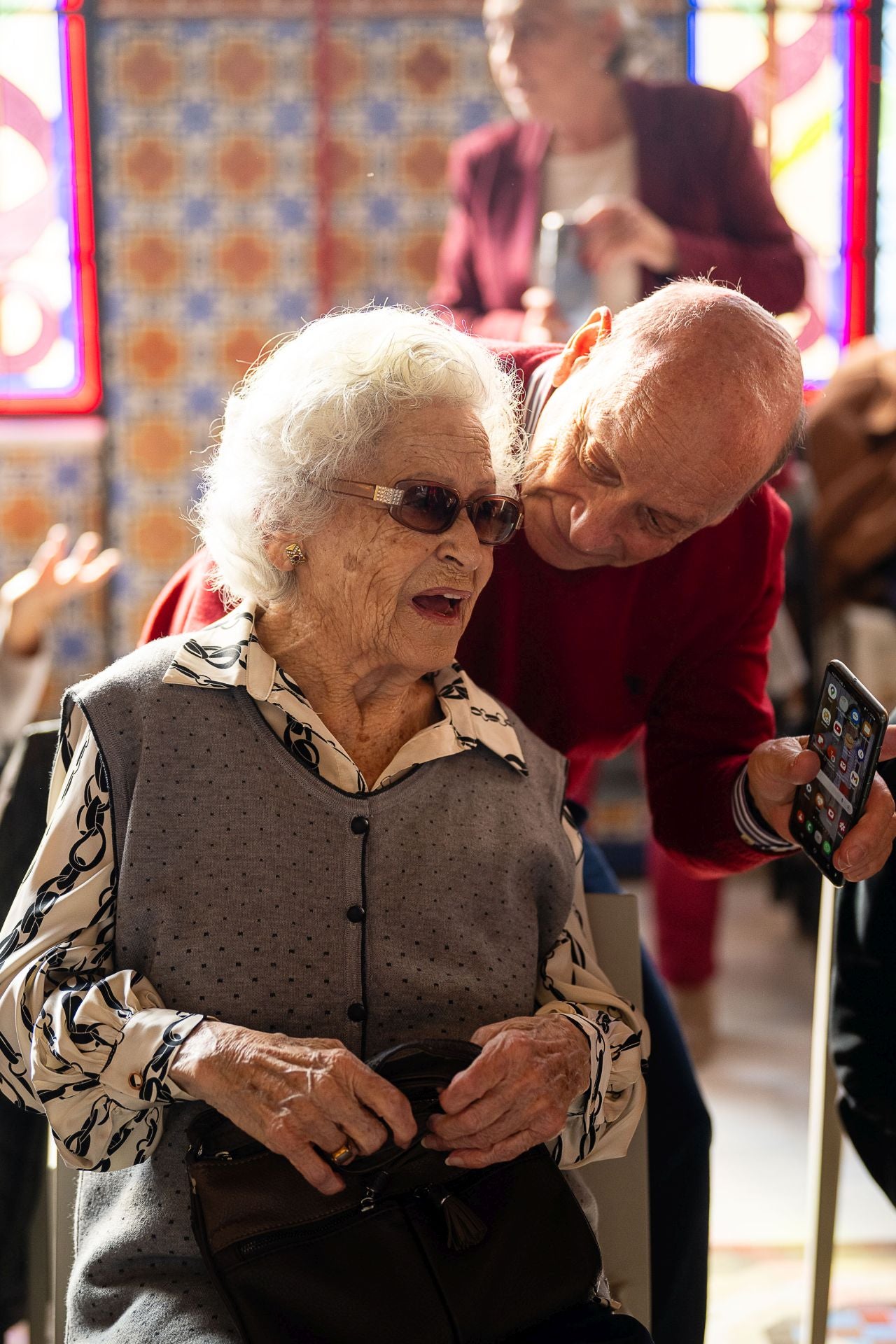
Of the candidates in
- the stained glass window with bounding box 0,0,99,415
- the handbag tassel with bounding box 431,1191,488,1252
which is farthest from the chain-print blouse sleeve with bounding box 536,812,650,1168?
the stained glass window with bounding box 0,0,99,415

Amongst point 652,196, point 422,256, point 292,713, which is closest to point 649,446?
point 292,713

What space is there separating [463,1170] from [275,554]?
61 centimetres

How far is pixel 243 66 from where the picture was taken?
14.0 ft

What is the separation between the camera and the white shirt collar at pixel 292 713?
130 centimetres

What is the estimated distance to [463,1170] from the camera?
120 cm

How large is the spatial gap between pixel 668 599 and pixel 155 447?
312 cm

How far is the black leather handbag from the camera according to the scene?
3.67 ft

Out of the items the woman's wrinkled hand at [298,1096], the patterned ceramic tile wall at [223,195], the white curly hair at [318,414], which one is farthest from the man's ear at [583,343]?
the patterned ceramic tile wall at [223,195]

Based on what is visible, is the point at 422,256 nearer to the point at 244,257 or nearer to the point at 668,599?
the point at 244,257

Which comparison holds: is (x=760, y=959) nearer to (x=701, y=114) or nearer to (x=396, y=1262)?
(x=701, y=114)

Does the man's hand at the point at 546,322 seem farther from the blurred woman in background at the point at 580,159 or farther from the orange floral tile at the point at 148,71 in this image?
the orange floral tile at the point at 148,71

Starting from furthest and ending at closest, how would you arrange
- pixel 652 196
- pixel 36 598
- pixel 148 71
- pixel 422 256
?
1. pixel 422 256
2. pixel 148 71
3. pixel 652 196
4. pixel 36 598

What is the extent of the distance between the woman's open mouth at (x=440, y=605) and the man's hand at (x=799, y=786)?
15.8 inches

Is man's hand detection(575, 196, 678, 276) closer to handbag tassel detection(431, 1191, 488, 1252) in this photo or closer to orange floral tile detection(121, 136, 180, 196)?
handbag tassel detection(431, 1191, 488, 1252)
